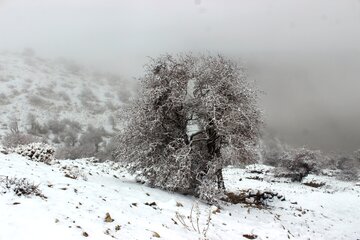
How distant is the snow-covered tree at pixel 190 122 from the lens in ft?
63.6

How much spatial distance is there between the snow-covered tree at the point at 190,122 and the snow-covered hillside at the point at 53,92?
55086mm

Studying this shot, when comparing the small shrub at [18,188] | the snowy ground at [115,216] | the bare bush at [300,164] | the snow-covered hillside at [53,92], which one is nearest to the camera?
the snowy ground at [115,216]

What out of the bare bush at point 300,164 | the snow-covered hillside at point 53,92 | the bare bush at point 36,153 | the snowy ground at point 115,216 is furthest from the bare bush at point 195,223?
the snow-covered hillside at point 53,92

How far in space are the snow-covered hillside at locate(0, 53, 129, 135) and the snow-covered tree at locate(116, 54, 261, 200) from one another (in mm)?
55086

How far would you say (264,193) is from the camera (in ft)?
79.5

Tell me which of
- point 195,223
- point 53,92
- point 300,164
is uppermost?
point 195,223

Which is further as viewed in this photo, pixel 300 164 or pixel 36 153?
pixel 300 164

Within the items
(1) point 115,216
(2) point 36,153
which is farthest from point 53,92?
(1) point 115,216

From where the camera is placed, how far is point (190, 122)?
21.7m

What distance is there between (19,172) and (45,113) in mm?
78214

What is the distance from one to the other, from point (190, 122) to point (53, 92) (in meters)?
91.5

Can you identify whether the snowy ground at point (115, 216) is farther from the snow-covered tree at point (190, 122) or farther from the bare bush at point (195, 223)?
the snow-covered tree at point (190, 122)

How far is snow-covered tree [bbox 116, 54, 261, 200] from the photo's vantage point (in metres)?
19.4

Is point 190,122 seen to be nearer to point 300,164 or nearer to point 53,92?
point 300,164
